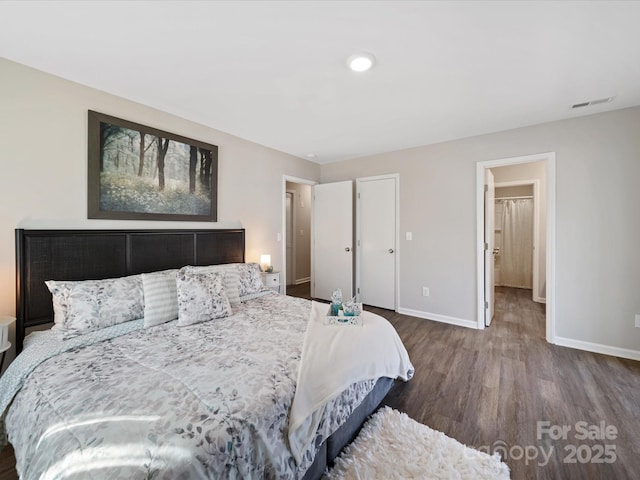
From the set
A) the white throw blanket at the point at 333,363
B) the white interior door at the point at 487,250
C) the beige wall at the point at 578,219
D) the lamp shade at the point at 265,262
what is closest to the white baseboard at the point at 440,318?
the beige wall at the point at 578,219

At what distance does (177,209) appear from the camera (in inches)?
106

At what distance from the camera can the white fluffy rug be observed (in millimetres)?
1331

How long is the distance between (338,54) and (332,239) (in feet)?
9.81

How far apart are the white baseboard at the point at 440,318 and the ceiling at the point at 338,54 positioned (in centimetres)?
246

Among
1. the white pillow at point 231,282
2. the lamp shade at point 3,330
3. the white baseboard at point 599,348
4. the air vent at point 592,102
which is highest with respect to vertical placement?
the air vent at point 592,102

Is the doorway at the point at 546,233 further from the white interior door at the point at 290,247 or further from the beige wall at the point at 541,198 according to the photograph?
the white interior door at the point at 290,247

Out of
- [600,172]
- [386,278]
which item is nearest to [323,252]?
[386,278]

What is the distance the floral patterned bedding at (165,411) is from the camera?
0.87 m

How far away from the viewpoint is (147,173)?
96.7 inches

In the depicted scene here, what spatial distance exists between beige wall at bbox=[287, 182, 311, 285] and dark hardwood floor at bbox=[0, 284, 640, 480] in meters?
3.25

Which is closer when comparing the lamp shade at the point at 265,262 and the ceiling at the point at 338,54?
the ceiling at the point at 338,54

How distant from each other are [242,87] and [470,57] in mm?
1737

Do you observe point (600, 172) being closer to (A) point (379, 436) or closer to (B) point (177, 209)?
(A) point (379, 436)

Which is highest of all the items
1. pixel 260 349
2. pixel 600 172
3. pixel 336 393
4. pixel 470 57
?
pixel 470 57
